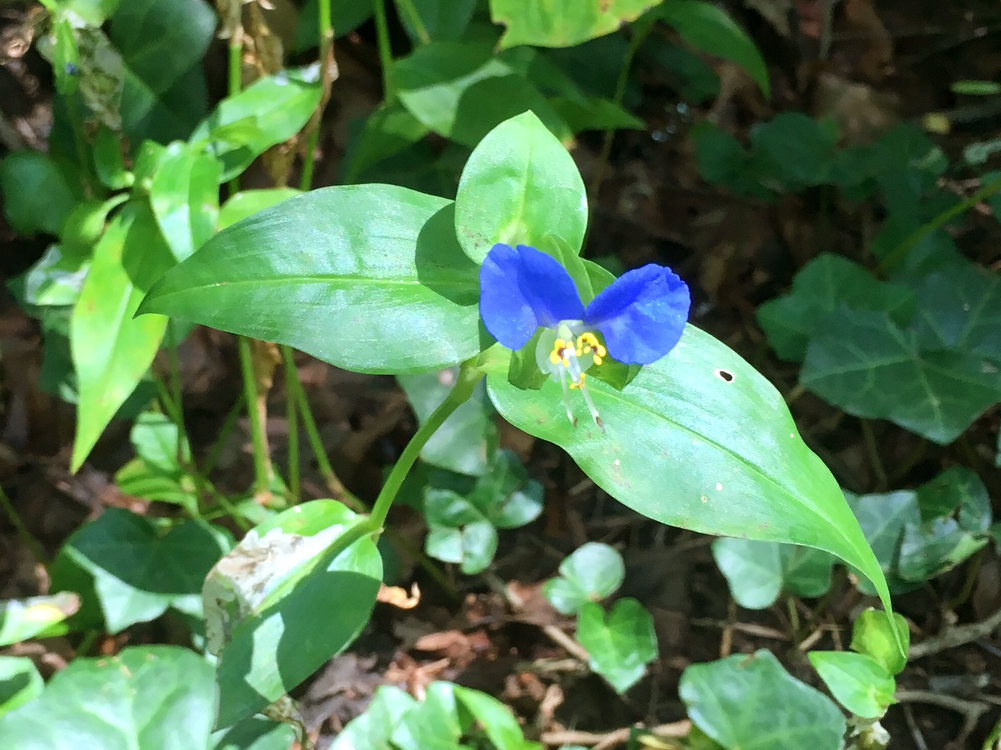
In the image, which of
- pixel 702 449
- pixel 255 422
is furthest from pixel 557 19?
pixel 255 422

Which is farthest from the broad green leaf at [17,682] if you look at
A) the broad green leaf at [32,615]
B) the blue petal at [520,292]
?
the blue petal at [520,292]

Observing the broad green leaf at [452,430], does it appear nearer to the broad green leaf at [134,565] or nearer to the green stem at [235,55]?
the broad green leaf at [134,565]

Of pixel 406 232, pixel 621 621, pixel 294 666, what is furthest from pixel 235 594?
pixel 621 621

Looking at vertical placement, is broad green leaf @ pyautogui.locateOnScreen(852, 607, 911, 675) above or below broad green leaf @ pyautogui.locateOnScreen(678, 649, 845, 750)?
above

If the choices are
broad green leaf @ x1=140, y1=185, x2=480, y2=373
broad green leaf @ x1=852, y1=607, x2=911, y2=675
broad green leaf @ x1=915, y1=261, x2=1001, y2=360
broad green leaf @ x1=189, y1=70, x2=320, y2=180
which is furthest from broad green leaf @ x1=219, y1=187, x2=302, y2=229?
broad green leaf @ x1=915, y1=261, x2=1001, y2=360

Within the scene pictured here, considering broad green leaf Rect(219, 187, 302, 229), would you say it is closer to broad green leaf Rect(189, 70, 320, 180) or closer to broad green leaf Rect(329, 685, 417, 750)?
broad green leaf Rect(189, 70, 320, 180)

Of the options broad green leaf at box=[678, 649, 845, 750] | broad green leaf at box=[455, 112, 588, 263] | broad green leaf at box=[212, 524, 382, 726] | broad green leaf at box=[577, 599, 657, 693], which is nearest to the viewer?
broad green leaf at box=[455, 112, 588, 263]
